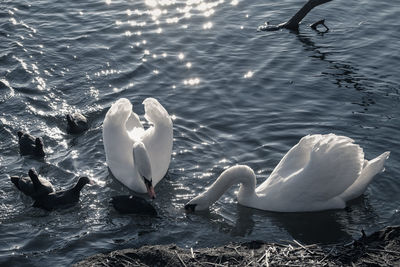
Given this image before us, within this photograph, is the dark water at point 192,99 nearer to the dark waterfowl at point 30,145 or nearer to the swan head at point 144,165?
the dark waterfowl at point 30,145

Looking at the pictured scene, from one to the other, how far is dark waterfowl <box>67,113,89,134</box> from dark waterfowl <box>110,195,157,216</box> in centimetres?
290

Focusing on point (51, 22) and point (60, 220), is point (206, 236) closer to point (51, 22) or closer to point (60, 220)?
point (60, 220)

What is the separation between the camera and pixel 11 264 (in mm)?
11797

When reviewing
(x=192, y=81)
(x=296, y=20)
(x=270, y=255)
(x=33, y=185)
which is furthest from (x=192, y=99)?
(x=270, y=255)

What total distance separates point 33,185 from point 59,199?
1.69 ft

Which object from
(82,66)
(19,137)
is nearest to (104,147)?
(19,137)

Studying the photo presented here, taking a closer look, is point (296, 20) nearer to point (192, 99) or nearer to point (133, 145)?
point (192, 99)

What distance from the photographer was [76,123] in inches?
604

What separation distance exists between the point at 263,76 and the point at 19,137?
19.2ft

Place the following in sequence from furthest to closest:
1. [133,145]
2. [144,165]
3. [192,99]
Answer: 1. [192,99]
2. [133,145]
3. [144,165]

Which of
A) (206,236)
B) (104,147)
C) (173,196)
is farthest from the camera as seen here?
(104,147)

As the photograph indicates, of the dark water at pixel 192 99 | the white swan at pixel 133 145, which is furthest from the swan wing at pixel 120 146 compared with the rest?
the dark water at pixel 192 99

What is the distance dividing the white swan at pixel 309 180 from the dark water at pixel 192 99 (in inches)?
8.5

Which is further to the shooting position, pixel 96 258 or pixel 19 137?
pixel 19 137
